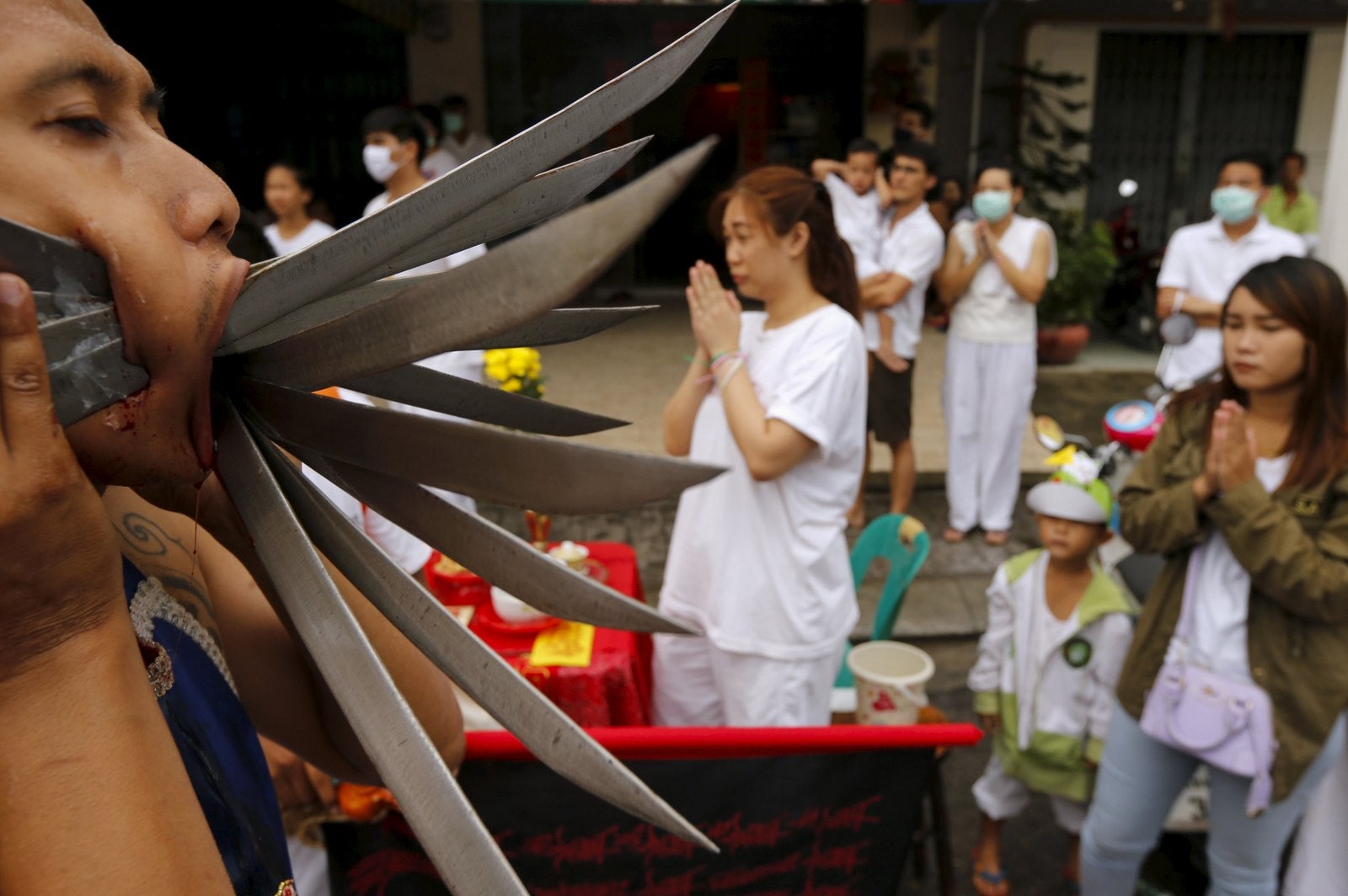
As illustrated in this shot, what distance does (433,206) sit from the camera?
1.86 feet

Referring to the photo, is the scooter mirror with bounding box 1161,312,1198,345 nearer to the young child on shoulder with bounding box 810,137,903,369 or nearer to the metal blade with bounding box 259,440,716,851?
the young child on shoulder with bounding box 810,137,903,369

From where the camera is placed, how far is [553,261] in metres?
0.47

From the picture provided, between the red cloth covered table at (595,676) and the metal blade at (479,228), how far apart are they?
6.20 feet

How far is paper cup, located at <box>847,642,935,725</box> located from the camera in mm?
2764

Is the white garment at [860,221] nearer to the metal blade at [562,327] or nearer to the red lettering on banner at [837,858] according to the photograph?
the red lettering on banner at [837,858]

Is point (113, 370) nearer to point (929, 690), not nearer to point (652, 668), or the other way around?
point (652, 668)

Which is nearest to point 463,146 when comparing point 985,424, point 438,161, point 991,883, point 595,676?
point 438,161

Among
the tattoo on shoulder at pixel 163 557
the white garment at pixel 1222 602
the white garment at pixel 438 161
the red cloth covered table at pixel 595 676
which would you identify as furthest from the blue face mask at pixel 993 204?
the tattoo on shoulder at pixel 163 557

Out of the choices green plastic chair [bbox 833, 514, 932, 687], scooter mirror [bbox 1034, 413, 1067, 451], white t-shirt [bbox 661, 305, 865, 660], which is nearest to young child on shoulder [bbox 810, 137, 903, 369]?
scooter mirror [bbox 1034, 413, 1067, 451]

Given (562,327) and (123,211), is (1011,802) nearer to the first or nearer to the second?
(562,327)

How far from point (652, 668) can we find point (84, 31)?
8.35 feet

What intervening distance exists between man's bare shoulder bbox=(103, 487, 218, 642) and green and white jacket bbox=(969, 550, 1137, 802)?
237 cm

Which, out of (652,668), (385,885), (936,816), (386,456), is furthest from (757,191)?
(386,456)

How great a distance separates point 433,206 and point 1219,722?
2306mm
